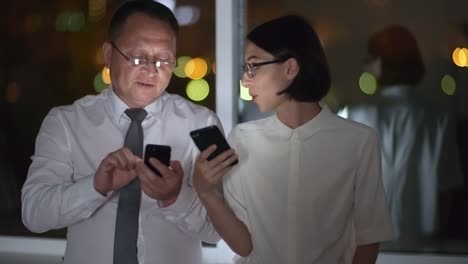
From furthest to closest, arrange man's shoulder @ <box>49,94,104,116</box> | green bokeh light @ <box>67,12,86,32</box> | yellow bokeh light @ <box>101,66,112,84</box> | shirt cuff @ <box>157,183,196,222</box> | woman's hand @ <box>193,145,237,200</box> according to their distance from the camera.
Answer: green bokeh light @ <box>67,12,86,32</box>, yellow bokeh light @ <box>101,66,112,84</box>, man's shoulder @ <box>49,94,104,116</box>, shirt cuff @ <box>157,183,196,222</box>, woman's hand @ <box>193,145,237,200</box>

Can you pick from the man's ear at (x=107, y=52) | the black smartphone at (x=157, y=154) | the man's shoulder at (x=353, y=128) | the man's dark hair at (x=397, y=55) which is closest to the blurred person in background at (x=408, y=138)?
the man's dark hair at (x=397, y=55)

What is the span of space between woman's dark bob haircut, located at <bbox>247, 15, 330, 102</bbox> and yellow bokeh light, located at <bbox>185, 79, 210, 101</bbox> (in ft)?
1.14

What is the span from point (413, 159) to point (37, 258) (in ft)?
3.63

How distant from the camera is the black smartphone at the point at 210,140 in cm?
114

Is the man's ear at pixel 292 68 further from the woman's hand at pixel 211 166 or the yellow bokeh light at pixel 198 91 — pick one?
the yellow bokeh light at pixel 198 91

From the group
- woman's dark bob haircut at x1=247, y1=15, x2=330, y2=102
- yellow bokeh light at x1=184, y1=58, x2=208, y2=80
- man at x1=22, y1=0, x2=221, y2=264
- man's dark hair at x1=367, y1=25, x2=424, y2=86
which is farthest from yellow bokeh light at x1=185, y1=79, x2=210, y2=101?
man's dark hair at x1=367, y1=25, x2=424, y2=86

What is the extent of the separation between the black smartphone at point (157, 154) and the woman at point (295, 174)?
Result: 75mm

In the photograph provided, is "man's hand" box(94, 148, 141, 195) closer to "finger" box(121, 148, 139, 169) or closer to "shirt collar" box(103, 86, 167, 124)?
"finger" box(121, 148, 139, 169)

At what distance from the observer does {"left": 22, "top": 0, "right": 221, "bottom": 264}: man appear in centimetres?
126

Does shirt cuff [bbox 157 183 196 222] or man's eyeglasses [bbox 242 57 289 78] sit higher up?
man's eyeglasses [bbox 242 57 289 78]

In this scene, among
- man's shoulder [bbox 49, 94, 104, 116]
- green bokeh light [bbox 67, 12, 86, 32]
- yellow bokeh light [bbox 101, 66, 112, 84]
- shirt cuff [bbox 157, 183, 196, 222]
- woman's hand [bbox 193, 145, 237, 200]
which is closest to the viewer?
woman's hand [bbox 193, 145, 237, 200]

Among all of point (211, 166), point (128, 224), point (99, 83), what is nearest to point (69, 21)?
point (99, 83)

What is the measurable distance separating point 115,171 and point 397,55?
0.77m

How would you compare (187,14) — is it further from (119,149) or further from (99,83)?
(119,149)
